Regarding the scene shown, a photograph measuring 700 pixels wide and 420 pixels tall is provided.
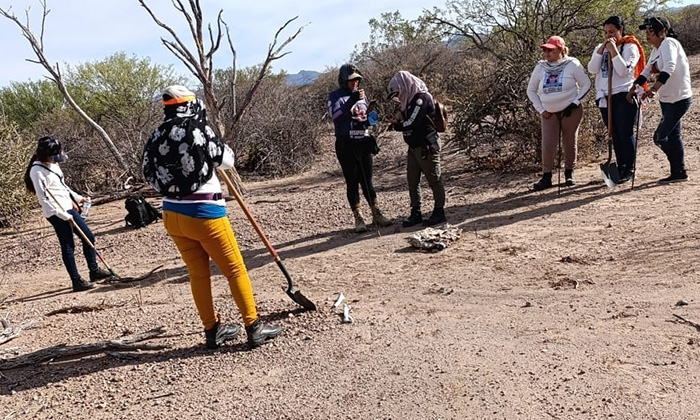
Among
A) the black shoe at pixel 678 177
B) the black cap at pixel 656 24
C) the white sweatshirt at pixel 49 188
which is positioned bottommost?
the black shoe at pixel 678 177

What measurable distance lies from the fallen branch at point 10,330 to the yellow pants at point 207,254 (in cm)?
182

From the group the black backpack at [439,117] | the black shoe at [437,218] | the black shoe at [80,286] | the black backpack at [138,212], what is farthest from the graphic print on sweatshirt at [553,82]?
the black backpack at [138,212]

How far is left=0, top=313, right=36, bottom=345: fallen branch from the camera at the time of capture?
4.54 metres

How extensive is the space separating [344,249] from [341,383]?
274cm

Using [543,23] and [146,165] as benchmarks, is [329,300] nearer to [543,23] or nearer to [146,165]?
[146,165]

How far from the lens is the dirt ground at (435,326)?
300 cm

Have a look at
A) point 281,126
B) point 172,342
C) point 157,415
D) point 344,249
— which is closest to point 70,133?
point 281,126

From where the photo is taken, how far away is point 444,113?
5973mm

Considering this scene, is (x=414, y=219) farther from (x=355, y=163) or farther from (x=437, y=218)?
(x=355, y=163)

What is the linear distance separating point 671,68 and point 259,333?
468 cm

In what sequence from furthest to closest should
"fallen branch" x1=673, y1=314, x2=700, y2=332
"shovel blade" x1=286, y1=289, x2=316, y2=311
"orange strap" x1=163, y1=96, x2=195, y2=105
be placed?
"shovel blade" x1=286, y1=289, x2=316, y2=311, "orange strap" x1=163, y1=96, x2=195, y2=105, "fallen branch" x1=673, y1=314, x2=700, y2=332

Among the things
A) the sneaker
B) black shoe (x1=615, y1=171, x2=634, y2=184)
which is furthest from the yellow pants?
black shoe (x1=615, y1=171, x2=634, y2=184)

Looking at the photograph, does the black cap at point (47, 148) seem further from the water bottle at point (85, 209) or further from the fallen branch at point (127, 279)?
the fallen branch at point (127, 279)

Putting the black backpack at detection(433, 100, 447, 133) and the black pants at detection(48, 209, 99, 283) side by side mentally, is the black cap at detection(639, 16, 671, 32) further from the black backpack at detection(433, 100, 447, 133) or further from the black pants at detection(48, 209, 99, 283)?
the black pants at detection(48, 209, 99, 283)
